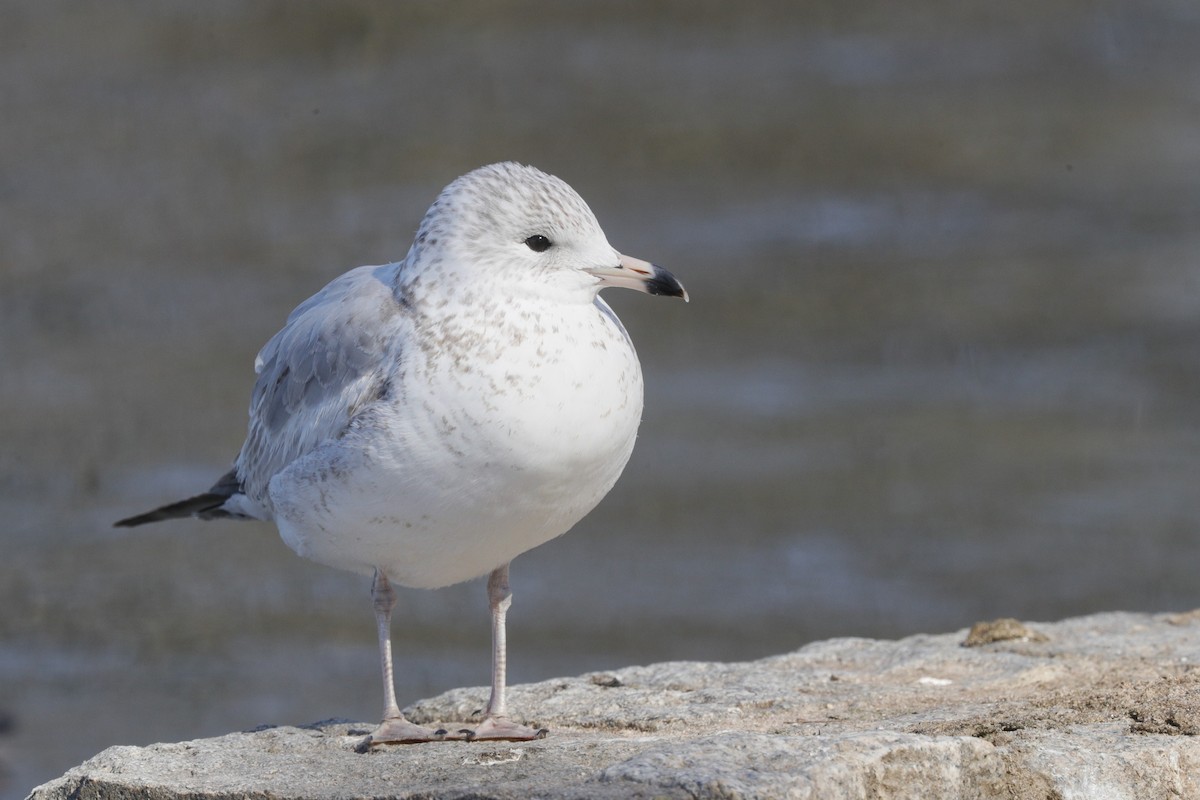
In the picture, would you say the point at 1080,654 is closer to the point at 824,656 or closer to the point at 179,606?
the point at 824,656

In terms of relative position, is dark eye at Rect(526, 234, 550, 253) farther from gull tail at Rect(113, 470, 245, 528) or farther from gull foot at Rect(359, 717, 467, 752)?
gull tail at Rect(113, 470, 245, 528)

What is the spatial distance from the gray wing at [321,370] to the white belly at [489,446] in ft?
0.35

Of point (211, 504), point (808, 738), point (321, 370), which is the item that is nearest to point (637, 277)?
point (321, 370)

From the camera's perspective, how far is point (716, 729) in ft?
12.0

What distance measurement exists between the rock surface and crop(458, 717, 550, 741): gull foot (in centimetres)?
7

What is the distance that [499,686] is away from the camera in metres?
3.83

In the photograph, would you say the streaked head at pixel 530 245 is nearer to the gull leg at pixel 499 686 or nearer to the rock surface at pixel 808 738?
the gull leg at pixel 499 686

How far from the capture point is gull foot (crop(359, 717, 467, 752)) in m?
3.64

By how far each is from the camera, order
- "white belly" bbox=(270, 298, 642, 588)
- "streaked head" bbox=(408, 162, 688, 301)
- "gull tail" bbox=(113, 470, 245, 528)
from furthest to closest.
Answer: "gull tail" bbox=(113, 470, 245, 528) < "streaked head" bbox=(408, 162, 688, 301) < "white belly" bbox=(270, 298, 642, 588)

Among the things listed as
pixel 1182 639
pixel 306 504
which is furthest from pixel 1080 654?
→ pixel 306 504

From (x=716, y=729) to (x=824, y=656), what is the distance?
1.00 meters

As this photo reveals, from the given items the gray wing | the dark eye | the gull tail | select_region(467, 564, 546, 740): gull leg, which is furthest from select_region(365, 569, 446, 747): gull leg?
the dark eye

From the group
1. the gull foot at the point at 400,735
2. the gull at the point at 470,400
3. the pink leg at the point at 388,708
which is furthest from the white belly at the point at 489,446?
the gull foot at the point at 400,735

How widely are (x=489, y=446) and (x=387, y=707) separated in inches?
30.6
